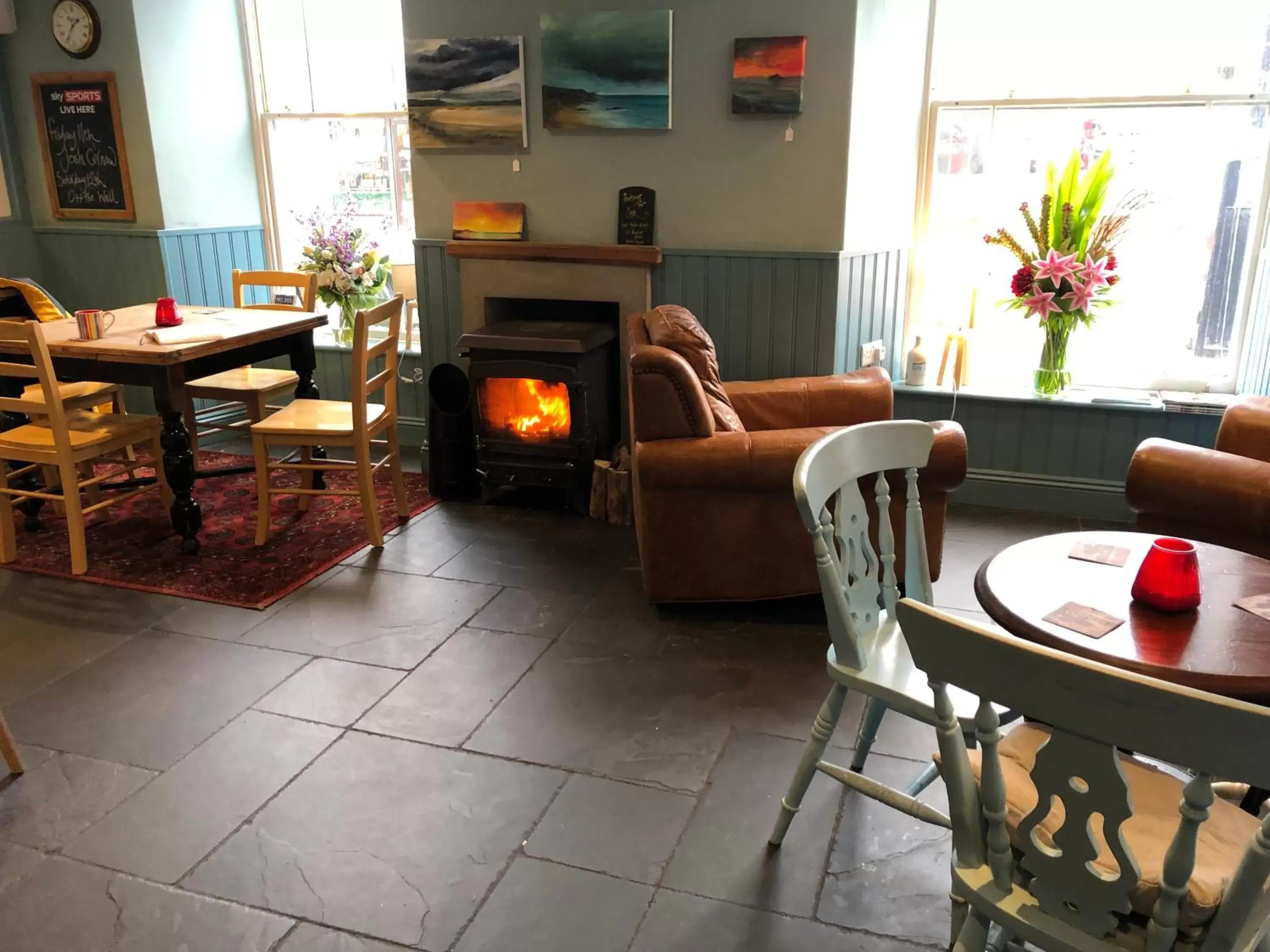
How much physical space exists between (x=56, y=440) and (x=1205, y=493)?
12.7 ft

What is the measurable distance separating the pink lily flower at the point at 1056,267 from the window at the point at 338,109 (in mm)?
3095

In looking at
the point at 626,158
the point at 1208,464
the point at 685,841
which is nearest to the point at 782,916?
the point at 685,841

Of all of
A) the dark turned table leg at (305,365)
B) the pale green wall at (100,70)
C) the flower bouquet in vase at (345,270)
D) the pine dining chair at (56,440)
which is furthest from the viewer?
the flower bouquet in vase at (345,270)

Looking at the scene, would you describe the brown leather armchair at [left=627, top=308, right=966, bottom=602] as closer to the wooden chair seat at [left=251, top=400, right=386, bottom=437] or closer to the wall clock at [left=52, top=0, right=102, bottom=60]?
the wooden chair seat at [left=251, top=400, right=386, bottom=437]

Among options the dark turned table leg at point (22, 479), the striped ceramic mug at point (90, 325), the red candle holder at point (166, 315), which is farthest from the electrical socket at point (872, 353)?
the dark turned table leg at point (22, 479)

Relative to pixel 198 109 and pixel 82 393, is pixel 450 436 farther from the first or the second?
pixel 198 109

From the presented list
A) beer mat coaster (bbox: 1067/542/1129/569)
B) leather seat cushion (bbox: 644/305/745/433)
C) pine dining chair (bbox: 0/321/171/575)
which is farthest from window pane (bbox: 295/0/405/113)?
beer mat coaster (bbox: 1067/542/1129/569)

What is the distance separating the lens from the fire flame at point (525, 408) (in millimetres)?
4148

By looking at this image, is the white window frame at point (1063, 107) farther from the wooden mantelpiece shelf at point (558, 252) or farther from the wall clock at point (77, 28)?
the wall clock at point (77, 28)

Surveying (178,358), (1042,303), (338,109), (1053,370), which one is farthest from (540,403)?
(338,109)

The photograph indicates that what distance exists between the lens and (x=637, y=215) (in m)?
4.21

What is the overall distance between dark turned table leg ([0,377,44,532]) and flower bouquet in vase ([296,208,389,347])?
4.91ft

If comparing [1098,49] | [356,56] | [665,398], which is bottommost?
[665,398]

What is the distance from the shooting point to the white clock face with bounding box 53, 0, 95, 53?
4.93m
